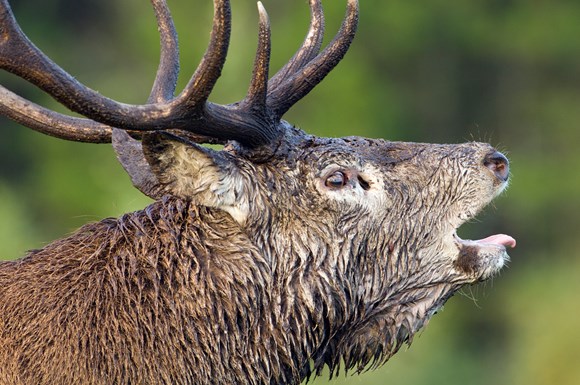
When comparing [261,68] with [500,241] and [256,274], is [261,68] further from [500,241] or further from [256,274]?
[500,241]

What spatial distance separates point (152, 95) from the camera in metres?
6.71

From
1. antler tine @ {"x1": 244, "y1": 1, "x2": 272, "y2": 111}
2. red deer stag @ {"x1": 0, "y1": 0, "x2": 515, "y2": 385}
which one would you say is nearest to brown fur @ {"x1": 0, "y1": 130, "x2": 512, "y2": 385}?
red deer stag @ {"x1": 0, "y1": 0, "x2": 515, "y2": 385}

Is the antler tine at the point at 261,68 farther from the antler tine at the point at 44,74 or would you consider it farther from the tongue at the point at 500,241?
the tongue at the point at 500,241

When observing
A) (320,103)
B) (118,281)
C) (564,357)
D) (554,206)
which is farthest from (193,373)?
(554,206)

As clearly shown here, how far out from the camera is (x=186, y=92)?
600cm

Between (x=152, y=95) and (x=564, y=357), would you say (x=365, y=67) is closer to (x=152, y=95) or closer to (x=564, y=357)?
(x=564, y=357)

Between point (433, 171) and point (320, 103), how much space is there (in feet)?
61.9

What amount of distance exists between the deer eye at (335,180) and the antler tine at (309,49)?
0.67m

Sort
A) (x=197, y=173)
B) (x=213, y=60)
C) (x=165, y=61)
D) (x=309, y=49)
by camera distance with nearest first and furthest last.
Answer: (x=213, y=60) → (x=197, y=173) → (x=165, y=61) → (x=309, y=49)

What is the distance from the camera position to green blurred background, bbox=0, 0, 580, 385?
2428 centimetres

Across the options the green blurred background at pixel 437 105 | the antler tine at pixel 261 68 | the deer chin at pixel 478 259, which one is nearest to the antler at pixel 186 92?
the antler tine at pixel 261 68

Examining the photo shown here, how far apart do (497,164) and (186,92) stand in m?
1.81

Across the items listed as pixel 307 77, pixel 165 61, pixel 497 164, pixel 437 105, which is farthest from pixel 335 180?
pixel 437 105

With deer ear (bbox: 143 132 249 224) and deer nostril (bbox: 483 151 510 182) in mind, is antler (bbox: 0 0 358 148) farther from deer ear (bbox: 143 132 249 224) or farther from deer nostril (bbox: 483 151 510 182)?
deer nostril (bbox: 483 151 510 182)
